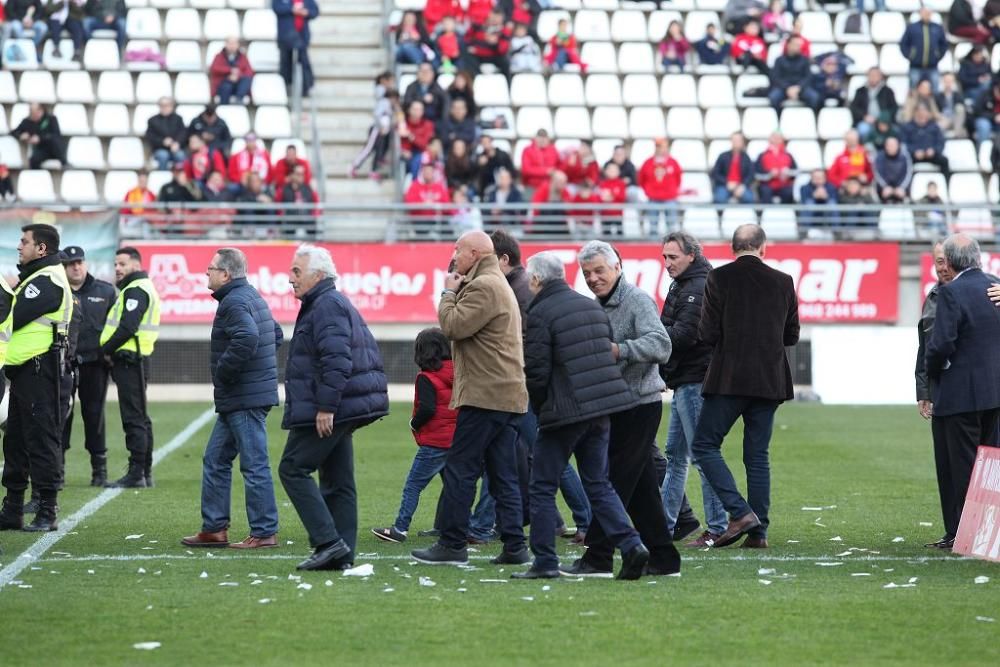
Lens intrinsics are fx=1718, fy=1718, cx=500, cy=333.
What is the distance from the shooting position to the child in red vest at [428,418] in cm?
1079

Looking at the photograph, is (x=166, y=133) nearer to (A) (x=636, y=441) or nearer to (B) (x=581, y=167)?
(B) (x=581, y=167)

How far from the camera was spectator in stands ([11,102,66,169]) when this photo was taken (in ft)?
83.7

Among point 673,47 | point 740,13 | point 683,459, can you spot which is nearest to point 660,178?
point 673,47

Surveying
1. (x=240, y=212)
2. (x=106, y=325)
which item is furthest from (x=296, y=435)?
(x=240, y=212)

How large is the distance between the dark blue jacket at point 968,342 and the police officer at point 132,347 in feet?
21.1

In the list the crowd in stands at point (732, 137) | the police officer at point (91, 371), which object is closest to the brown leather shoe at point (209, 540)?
the police officer at point (91, 371)

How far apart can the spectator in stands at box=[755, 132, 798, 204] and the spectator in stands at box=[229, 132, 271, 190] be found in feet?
23.9

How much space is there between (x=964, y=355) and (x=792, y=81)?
18451mm

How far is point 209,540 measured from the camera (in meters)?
10.5

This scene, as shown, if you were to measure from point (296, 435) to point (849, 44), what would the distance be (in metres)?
22.5

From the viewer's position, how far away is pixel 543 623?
777 centimetres

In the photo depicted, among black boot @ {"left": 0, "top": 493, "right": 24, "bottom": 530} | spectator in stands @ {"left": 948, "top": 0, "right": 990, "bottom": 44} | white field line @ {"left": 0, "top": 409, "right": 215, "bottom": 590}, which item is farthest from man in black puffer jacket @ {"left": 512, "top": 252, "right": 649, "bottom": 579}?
Answer: spectator in stands @ {"left": 948, "top": 0, "right": 990, "bottom": 44}

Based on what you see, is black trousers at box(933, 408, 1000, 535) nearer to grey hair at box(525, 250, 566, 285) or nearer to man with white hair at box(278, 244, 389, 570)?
grey hair at box(525, 250, 566, 285)

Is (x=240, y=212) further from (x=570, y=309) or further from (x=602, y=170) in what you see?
(x=570, y=309)
